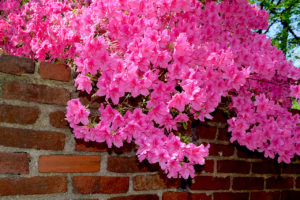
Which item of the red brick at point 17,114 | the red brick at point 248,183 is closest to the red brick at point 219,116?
the red brick at point 248,183

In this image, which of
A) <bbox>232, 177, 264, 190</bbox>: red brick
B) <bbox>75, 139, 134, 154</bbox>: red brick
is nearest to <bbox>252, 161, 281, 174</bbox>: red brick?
<bbox>232, 177, 264, 190</bbox>: red brick

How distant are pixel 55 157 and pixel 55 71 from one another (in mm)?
406

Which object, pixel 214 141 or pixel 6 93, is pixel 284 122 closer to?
pixel 214 141

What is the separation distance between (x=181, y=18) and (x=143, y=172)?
0.92 m

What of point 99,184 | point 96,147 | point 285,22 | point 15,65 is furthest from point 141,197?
point 285,22

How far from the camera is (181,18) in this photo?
5.93 ft

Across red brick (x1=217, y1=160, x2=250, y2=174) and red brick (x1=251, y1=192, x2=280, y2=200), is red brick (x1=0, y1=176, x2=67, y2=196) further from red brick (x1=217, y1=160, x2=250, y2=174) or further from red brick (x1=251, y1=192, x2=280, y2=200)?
red brick (x1=251, y1=192, x2=280, y2=200)

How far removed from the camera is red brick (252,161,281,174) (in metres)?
2.01

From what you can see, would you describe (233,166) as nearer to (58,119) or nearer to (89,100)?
(89,100)

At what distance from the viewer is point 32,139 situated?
138 centimetres

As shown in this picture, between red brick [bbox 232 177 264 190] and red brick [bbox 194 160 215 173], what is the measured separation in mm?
212

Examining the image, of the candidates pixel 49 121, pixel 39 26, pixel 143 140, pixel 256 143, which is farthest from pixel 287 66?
pixel 39 26

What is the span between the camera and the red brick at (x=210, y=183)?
1754 millimetres

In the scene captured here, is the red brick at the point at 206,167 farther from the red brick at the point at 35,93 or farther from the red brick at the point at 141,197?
the red brick at the point at 35,93
